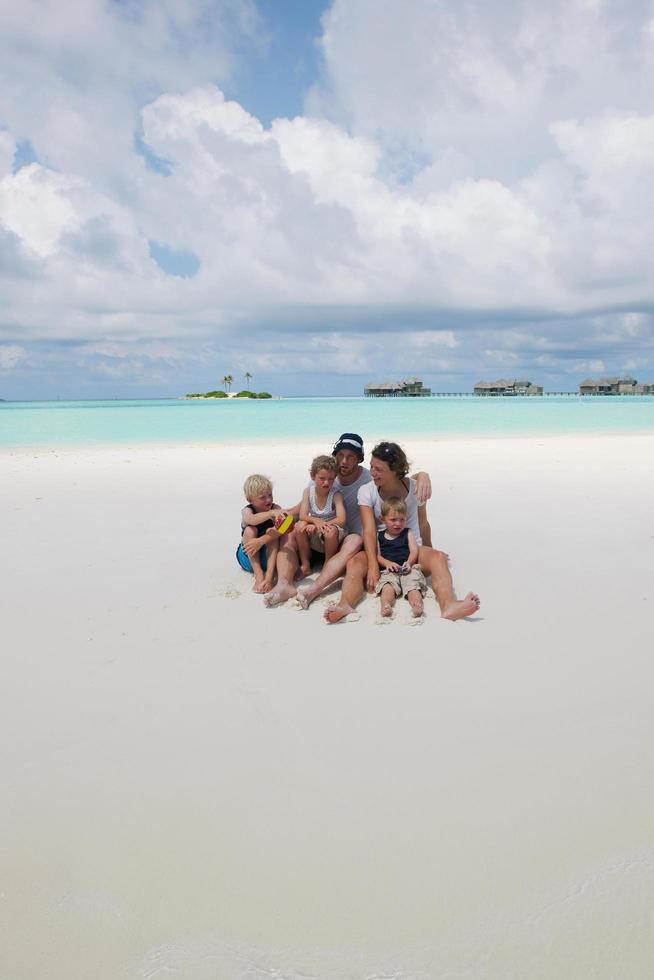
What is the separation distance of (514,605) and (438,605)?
21.4 inches

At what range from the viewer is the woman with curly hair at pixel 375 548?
14.5ft

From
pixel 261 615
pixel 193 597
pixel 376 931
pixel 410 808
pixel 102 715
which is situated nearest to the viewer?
pixel 376 931

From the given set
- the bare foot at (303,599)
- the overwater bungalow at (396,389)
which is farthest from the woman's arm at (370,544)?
the overwater bungalow at (396,389)

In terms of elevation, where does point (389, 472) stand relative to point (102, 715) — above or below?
above

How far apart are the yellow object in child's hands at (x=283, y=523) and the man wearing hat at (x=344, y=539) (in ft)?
0.49

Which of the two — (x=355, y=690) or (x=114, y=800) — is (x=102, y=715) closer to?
(x=114, y=800)

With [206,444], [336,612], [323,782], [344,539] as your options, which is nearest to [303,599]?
[336,612]

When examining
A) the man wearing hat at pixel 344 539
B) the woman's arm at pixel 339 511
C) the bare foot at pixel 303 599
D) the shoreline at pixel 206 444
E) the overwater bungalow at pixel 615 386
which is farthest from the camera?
the overwater bungalow at pixel 615 386

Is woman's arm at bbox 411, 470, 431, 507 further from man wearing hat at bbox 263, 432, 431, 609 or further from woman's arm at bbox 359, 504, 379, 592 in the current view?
woman's arm at bbox 359, 504, 379, 592

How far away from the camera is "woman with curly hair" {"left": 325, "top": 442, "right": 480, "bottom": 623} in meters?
4.43

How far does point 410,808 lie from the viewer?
2.41 metres

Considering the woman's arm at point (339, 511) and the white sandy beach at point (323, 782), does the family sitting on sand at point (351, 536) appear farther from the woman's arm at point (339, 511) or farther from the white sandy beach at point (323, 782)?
the white sandy beach at point (323, 782)

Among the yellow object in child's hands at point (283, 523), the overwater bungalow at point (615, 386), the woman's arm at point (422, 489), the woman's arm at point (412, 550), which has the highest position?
the overwater bungalow at point (615, 386)

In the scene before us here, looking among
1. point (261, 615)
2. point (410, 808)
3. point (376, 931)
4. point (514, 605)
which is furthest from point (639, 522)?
point (376, 931)
